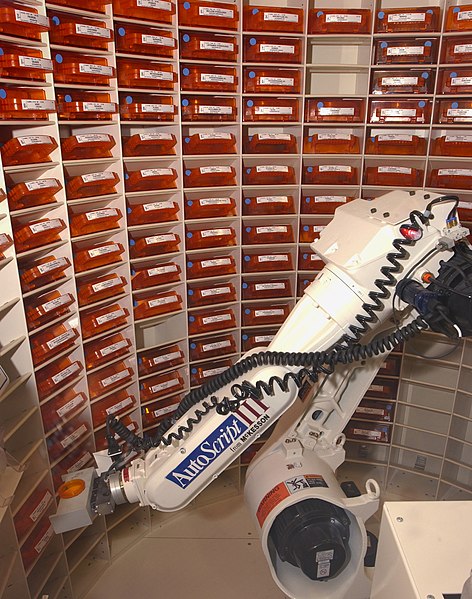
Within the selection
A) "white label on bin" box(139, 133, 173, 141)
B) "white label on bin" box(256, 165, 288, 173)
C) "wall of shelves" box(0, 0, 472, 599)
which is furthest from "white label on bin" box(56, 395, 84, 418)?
"white label on bin" box(256, 165, 288, 173)

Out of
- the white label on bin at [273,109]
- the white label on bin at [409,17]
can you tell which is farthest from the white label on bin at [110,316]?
the white label on bin at [409,17]

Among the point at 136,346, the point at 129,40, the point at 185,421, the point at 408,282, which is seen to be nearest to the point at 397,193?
the point at 408,282

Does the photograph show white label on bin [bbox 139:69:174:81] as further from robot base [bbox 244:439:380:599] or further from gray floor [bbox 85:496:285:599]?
gray floor [bbox 85:496:285:599]

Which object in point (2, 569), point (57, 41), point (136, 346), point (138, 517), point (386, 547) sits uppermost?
point (57, 41)

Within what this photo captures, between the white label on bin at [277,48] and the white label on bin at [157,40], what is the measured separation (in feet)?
1.66

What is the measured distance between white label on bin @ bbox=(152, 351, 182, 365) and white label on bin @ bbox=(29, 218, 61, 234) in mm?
1024

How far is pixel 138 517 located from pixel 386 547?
99.8 inches

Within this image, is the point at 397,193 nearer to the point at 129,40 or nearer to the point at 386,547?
the point at 386,547

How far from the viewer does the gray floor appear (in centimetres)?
274

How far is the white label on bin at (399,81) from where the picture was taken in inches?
110

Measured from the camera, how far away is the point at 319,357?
1.51 meters

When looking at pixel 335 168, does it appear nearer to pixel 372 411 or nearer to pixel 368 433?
pixel 372 411

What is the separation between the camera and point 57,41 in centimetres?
223

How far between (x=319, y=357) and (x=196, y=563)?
203 centimetres
